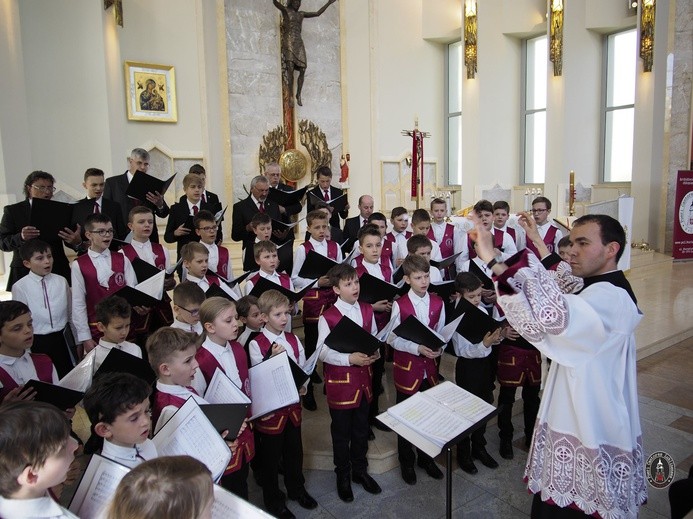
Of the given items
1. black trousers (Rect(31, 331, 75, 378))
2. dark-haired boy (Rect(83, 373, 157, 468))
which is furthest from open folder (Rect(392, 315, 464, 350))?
black trousers (Rect(31, 331, 75, 378))

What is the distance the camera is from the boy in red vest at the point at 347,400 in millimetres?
2805

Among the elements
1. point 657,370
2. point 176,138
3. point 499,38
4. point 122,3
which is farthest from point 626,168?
point 122,3

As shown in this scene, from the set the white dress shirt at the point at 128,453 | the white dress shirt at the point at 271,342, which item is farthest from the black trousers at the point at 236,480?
the white dress shirt at the point at 128,453

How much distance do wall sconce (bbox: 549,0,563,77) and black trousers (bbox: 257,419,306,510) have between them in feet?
33.5

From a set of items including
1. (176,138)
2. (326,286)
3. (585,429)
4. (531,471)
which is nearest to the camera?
(585,429)

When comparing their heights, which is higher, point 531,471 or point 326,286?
point 326,286

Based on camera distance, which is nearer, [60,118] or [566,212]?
[60,118]

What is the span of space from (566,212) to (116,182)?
29.5 ft

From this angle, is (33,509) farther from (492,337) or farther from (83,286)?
(492,337)

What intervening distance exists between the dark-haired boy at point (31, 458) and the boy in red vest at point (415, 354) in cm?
193

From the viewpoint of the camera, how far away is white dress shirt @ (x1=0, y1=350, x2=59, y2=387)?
7.75ft

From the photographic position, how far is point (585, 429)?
1700 mm

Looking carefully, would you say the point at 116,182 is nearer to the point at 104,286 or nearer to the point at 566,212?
the point at 104,286

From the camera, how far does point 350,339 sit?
2.64 metres
